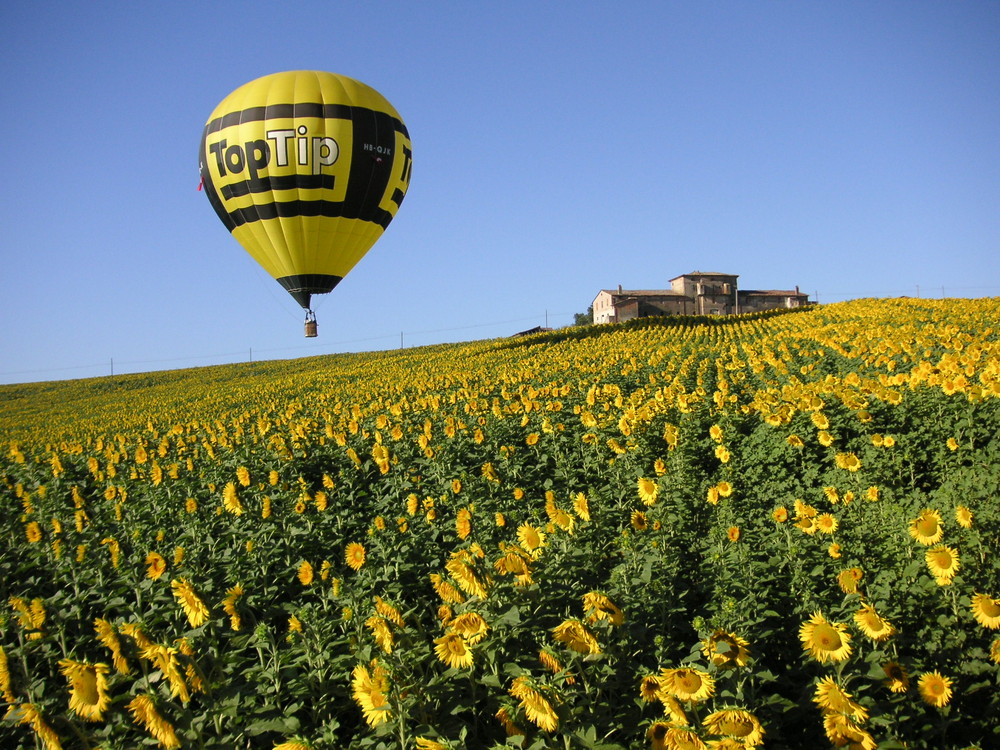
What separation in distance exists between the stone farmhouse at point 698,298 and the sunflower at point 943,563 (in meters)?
65.1

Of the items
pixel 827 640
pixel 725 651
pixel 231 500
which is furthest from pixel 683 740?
pixel 231 500

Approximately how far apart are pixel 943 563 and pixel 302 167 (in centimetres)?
1615

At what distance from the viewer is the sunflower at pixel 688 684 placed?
3240 millimetres

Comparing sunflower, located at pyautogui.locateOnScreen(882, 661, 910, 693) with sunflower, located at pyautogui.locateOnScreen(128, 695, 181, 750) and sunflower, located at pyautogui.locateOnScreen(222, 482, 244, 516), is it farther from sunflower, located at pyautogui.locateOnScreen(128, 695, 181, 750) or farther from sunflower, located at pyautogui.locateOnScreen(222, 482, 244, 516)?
sunflower, located at pyautogui.locateOnScreen(222, 482, 244, 516)

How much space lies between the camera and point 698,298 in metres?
74.8

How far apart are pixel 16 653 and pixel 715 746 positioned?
436 centimetres

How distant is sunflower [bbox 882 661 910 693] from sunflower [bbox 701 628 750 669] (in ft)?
3.18

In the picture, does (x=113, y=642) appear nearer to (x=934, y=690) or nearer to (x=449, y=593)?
(x=449, y=593)

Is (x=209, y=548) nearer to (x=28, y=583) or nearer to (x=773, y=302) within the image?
Result: (x=28, y=583)

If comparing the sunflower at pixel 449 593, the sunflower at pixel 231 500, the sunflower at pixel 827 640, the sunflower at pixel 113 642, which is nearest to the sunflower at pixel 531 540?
the sunflower at pixel 449 593

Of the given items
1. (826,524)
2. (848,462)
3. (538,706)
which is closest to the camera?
(538,706)

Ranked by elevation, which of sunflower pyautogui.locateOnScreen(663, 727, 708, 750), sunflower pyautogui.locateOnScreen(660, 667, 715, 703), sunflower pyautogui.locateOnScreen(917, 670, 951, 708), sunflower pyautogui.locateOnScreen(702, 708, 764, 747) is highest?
sunflower pyautogui.locateOnScreen(660, 667, 715, 703)

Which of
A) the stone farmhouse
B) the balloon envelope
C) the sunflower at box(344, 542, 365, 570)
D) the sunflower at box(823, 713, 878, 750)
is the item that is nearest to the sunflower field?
the sunflower at box(823, 713, 878, 750)

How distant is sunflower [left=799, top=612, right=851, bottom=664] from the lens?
12.3ft
